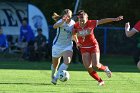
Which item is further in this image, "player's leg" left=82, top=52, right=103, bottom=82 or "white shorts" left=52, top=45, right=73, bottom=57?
"white shorts" left=52, top=45, right=73, bottom=57

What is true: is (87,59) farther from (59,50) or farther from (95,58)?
(59,50)

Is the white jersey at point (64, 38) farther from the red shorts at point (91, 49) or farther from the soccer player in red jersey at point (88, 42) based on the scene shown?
the red shorts at point (91, 49)

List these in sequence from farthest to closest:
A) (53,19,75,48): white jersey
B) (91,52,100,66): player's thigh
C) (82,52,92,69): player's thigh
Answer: (53,19,75,48): white jersey → (82,52,92,69): player's thigh → (91,52,100,66): player's thigh

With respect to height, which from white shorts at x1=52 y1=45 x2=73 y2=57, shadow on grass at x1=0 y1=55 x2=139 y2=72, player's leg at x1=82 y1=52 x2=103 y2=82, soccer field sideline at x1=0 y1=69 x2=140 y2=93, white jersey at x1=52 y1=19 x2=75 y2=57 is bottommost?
shadow on grass at x1=0 y1=55 x2=139 y2=72

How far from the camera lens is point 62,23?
15.4m

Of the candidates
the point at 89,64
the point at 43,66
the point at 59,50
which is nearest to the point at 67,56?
the point at 59,50

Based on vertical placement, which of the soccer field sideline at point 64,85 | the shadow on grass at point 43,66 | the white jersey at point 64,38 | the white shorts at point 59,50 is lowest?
the shadow on grass at point 43,66

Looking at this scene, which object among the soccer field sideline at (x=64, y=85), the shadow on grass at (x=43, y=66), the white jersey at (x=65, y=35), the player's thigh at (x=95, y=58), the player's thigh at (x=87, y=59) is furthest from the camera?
the shadow on grass at (x=43, y=66)

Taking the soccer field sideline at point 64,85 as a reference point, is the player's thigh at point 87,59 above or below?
above

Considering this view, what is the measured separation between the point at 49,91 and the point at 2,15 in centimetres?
2064

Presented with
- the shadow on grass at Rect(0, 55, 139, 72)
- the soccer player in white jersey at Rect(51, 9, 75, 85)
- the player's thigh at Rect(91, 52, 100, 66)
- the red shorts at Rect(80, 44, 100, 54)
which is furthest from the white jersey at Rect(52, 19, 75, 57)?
the shadow on grass at Rect(0, 55, 139, 72)

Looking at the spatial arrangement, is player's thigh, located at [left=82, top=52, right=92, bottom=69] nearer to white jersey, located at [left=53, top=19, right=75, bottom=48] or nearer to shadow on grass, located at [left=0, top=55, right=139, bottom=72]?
white jersey, located at [left=53, top=19, right=75, bottom=48]

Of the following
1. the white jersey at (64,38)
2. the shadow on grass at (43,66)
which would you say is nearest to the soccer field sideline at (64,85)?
the white jersey at (64,38)

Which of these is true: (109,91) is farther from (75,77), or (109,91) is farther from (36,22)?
(36,22)
